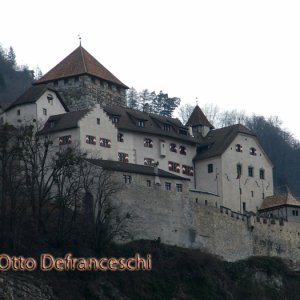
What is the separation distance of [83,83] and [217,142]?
13980mm

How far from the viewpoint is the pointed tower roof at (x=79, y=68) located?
386 ft

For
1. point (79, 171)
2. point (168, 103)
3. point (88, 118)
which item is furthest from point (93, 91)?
point (168, 103)

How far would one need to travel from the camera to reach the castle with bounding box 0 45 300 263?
103 meters

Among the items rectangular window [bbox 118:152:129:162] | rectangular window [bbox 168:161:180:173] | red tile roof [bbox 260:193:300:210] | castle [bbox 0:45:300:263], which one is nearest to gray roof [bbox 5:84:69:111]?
castle [bbox 0:45:300:263]

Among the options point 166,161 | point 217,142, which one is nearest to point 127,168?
point 166,161

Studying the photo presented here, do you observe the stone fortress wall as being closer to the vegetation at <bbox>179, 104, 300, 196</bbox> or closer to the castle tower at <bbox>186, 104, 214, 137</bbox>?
the castle tower at <bbox>186, 104, 214, 137</bbox>

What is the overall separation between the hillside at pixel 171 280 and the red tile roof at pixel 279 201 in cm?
727

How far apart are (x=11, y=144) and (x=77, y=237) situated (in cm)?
986

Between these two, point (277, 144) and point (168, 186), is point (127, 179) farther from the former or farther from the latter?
point (277, 144)

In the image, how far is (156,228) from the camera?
333 ft

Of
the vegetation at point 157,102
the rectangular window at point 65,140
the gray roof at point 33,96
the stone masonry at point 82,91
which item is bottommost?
the rectangular window at point 65,140

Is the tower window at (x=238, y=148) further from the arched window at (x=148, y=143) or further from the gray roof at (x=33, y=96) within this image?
the gray roof at (x=33, y=96)

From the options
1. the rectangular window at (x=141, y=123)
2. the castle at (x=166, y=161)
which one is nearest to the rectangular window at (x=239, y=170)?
the castle at (x=166, y=161)

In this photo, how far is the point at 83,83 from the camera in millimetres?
116812
